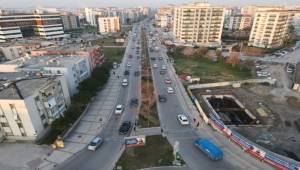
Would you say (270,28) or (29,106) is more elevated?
(270,28)

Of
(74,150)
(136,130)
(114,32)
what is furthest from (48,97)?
(114,32)

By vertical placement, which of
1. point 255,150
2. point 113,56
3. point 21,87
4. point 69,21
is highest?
point 21,87

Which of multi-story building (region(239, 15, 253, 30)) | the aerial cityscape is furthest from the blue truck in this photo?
multi-story building (region(239, 15, 253, 30))

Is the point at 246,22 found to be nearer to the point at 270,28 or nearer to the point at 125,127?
the point at 270,28

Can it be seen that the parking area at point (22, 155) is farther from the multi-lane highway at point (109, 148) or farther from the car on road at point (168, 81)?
the car on road at point (168, 81)

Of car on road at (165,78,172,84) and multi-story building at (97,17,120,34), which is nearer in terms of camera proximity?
car on road at (165,78,172,84)

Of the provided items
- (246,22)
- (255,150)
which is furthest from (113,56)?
(246,22)

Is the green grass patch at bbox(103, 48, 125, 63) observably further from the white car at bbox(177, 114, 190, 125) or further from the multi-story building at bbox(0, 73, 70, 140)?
the white car at bbox(177, 114, 190, 125)
